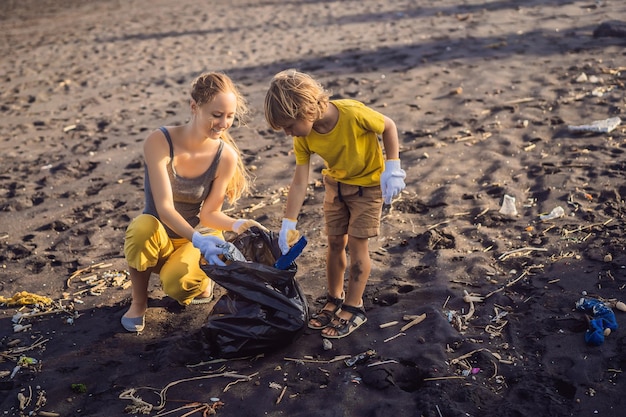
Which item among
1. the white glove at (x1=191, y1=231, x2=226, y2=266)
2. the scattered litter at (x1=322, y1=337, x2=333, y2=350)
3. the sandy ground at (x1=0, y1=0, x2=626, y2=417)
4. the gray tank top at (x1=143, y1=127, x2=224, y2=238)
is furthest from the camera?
the gray tank top at (x1=143, y1=127, x2=224, y2=238)

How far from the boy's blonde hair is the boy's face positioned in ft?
0.05

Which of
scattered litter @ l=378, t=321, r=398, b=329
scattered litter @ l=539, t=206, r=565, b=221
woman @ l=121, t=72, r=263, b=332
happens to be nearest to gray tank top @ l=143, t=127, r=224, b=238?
woman @ l=121, t=72, r=263, b=332

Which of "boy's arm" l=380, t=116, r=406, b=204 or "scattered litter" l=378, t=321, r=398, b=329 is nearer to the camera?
"boy's arm" l=380, t=116, r=406, b=204

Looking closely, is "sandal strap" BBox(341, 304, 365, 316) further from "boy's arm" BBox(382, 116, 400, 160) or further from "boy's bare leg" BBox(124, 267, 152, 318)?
"boy's bare leg" BBox(124, 267, 152, 318)

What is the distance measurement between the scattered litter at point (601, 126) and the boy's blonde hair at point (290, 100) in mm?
3758

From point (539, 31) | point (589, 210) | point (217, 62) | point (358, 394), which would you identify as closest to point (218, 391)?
point (358, 394)

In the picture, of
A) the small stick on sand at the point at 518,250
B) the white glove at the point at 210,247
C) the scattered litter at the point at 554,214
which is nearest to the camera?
the white glove at the point at 210,247

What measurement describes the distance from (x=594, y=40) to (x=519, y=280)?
6604 mm

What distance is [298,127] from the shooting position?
3.38 metres

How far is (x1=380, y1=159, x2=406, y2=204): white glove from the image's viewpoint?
3494mm

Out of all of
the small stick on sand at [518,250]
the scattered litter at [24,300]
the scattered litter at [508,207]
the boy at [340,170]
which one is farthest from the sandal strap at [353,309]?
the scattered litter at [24,300]

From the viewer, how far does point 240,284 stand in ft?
11.3

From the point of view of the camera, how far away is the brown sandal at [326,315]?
12.4 ft

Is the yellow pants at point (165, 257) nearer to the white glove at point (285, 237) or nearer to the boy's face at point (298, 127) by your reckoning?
the white glove at point (285, 237)
